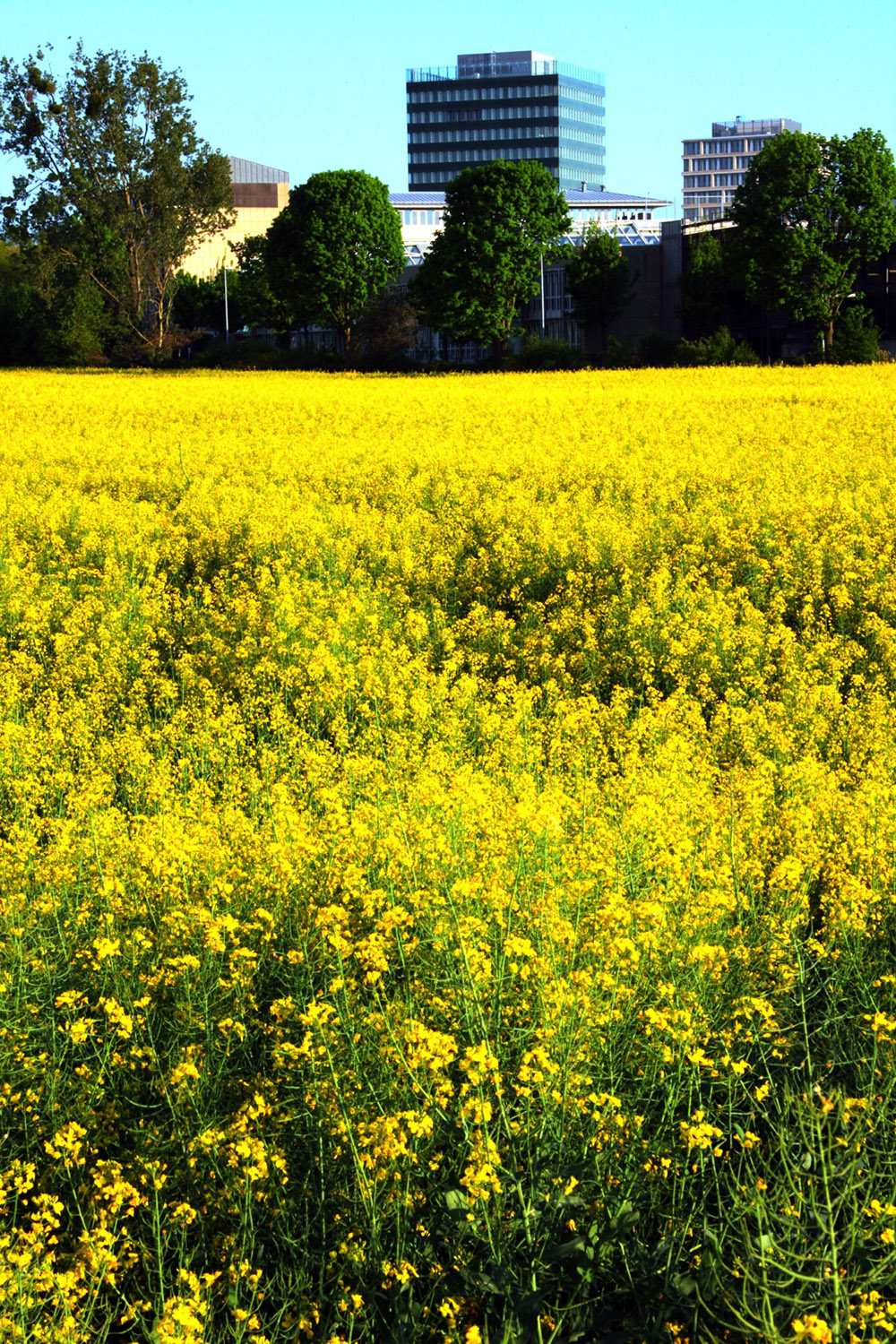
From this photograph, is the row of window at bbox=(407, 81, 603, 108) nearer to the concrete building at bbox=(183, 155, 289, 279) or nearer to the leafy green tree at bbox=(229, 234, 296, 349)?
the concrete building at bbox=(183, 155, 289, 279)

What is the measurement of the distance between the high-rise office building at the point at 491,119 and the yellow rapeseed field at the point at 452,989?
17782cm

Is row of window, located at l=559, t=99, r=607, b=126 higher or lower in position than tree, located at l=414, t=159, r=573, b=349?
higher

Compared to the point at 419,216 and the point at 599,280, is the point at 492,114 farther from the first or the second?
A: the point at 599,280

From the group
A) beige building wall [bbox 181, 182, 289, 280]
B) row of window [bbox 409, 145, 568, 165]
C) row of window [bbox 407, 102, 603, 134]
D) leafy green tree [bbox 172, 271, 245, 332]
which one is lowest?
leafy green tree [bbox 172, 271, 245, 332]

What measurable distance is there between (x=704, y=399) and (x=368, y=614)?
1754 centimetres

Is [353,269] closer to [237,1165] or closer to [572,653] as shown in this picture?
[572,653]

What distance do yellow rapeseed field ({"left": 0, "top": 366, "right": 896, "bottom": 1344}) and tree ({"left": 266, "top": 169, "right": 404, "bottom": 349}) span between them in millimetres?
51096

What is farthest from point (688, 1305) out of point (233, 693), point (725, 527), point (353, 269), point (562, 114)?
point (562, 114)

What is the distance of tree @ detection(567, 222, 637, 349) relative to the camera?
2395 inches

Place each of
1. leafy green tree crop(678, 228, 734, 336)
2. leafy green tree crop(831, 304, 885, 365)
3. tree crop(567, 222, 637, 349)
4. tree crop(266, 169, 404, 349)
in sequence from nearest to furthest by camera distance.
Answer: leafy green tree crop(831, 304, 885, 365) < leafy green tree crop(678, 228, 734, 336) < tree crop(266, 169, 404, 349) < tree crop(567, 222, 637, 349)

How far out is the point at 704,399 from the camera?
25469 millimetres

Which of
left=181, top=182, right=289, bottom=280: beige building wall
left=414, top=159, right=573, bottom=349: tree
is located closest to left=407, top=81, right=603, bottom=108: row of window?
left=181, top=182, right=289, bottom=280: beige building wall

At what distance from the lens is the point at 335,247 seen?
57.5m

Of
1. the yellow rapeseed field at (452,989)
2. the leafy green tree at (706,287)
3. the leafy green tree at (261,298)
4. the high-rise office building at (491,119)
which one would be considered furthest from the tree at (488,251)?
the high-rise office building at (491,119)
